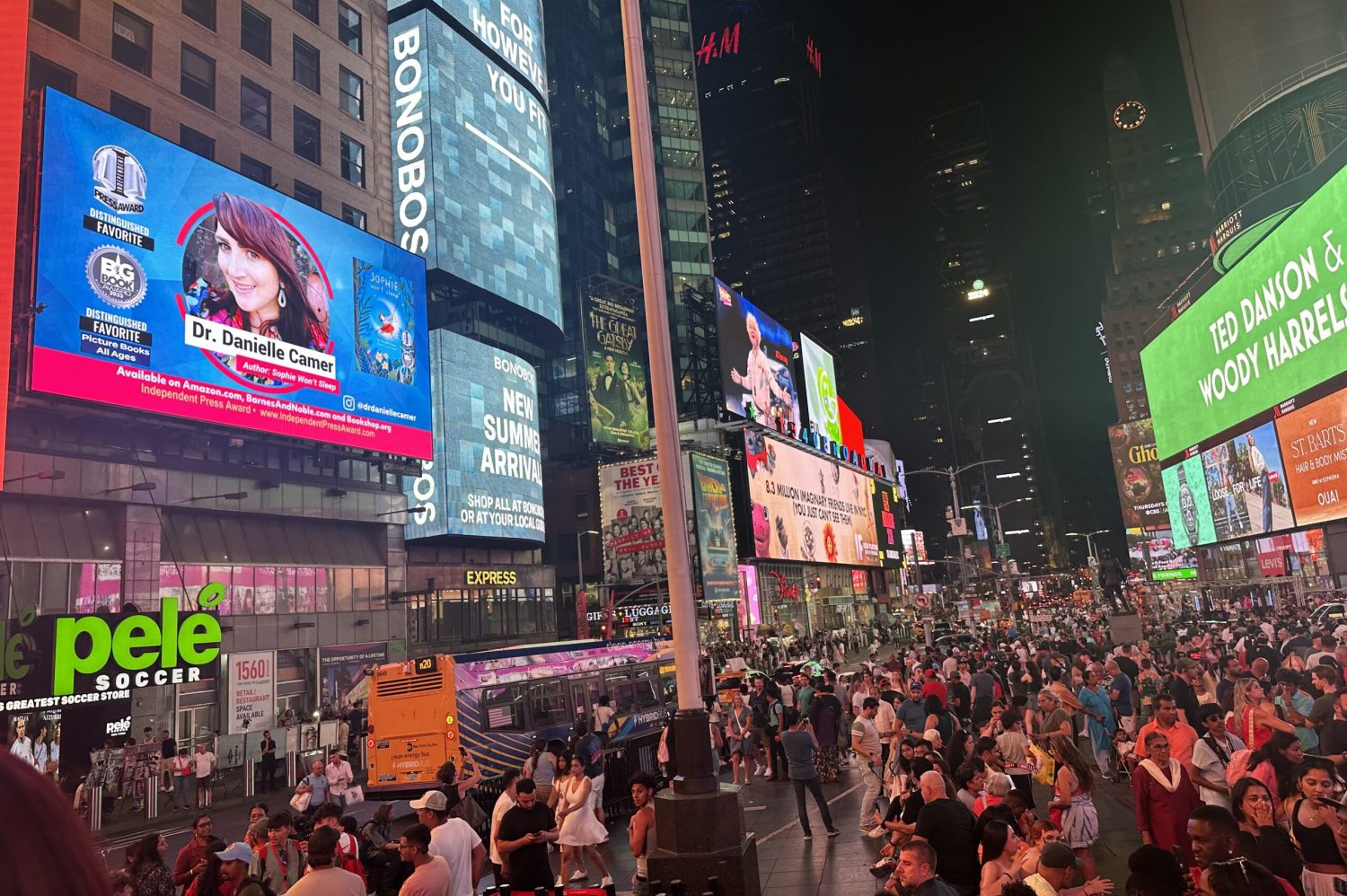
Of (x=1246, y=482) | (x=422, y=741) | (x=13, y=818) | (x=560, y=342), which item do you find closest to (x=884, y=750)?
(x=422, y=741)

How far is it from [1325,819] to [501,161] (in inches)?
2618

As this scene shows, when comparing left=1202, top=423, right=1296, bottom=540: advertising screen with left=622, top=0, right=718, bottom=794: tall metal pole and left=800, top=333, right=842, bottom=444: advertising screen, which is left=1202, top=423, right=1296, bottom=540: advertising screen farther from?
left=800, top=333, right=842, bottom=444: advertising screen

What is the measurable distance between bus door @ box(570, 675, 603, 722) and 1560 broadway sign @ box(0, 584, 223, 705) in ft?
28.9

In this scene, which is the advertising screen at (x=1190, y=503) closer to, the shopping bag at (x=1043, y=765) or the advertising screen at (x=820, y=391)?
the shopping bag at (x=1043, y=765)

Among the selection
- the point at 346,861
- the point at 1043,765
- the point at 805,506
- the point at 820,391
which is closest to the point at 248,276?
the point at 346,861

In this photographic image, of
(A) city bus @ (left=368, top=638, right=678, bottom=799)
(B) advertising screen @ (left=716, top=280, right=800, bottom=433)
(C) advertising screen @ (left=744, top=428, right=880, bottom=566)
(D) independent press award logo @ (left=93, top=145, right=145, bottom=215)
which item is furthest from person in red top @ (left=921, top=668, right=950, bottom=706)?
(B) advertising screen @ (left=716, top=280, right=800, bottom=433)

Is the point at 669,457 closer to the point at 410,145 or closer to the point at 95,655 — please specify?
the point at 95,655

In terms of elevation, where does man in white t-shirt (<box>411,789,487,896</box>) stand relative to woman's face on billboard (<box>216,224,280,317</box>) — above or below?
below

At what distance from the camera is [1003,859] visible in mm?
7176

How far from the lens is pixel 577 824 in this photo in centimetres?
1159

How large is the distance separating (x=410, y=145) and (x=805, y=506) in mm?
43212

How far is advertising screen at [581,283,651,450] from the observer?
164 ft

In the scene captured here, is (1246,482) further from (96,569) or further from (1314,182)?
(96,569)

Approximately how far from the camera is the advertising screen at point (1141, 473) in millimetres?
105562
